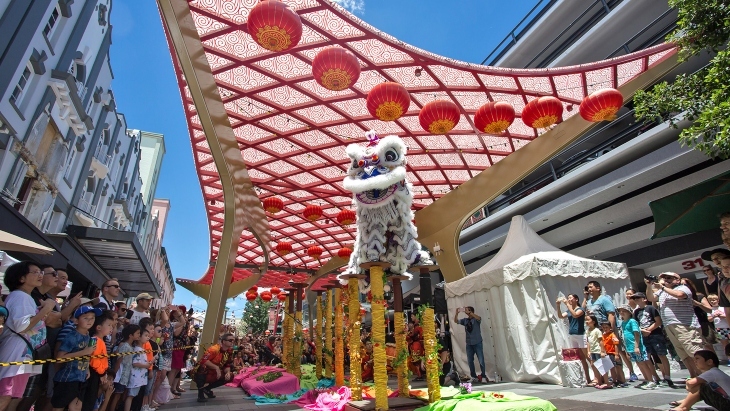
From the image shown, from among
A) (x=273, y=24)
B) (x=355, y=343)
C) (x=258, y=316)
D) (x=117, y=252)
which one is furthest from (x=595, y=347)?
(x=258, y=316)

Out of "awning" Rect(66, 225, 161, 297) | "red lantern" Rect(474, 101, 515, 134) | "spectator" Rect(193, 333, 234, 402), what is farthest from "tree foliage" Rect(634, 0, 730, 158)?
"awning" Rect(66, 225, 161, 297)

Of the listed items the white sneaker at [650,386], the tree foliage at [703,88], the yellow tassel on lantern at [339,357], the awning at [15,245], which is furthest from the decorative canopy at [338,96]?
the white sneaker at [650,386]

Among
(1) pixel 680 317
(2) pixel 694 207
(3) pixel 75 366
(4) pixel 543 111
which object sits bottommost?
(3) pixel 75 366

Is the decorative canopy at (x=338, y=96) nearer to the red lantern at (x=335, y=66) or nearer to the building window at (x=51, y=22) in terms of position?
the red lantern at (x=335, y=66)

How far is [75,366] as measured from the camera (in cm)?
397

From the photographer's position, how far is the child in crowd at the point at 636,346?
6230mm

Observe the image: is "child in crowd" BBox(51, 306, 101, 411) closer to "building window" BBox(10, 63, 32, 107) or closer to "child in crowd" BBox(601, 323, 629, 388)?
"child in crowd" BBox(601, 323, 629, 388)

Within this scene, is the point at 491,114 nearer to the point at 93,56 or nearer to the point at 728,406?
the point at 728,406

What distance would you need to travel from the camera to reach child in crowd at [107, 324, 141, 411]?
520 centimetres

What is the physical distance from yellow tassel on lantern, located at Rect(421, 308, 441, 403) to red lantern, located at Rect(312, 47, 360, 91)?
151 inches

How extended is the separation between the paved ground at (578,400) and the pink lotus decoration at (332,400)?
2.06ft

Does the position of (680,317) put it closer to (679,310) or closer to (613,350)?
(679,310)

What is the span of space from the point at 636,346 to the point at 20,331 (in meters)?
8.45

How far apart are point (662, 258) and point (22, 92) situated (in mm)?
20807
